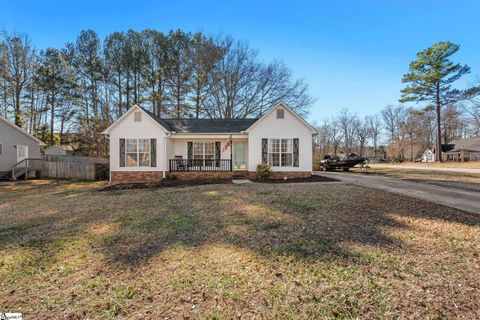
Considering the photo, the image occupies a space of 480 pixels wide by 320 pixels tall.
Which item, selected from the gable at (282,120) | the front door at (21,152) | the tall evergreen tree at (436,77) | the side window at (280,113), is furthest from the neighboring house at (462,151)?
the front door at (21,152)

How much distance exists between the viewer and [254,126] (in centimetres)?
1448

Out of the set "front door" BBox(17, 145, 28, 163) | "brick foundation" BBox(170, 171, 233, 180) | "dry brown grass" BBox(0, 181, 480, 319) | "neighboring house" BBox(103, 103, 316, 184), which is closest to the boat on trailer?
"neighboring house" BBox(103, 103, 316, 184)

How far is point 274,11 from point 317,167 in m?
14.8

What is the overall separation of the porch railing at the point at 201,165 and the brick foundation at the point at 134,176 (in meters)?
1.04

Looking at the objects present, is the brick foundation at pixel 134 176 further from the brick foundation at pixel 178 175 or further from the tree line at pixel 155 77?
the tree line at pixel 155 77

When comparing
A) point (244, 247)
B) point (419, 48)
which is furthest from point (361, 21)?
point (419, 48)

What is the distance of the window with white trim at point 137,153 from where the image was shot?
48.0ft

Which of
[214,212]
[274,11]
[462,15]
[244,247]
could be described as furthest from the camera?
[274,11]

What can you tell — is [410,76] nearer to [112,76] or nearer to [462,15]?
[462,15]

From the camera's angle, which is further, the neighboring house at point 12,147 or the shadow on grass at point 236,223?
the neighboring house at point 12,147

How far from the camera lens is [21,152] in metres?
19.7

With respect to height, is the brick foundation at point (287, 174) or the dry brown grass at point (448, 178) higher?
the brick foundation at point (287, 174)

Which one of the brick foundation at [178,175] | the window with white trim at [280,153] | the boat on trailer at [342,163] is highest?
the window with white trim at [280,153]

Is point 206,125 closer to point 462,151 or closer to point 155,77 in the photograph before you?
point 155,77
